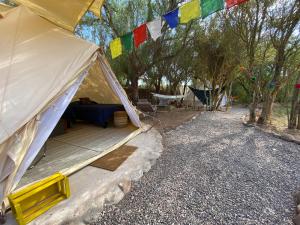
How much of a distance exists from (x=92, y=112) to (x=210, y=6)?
129 inches

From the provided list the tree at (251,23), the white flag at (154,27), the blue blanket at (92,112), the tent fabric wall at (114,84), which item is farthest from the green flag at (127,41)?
the tree at (251,23)

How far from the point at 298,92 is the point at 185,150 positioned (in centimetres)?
342

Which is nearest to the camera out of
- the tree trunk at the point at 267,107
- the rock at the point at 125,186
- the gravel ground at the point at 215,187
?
the gravel ground at the point at 215,187

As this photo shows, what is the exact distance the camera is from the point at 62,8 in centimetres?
353

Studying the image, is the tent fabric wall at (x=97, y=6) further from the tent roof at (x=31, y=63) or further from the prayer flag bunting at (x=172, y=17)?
the prayer flag bunting at (x=172, y=17)

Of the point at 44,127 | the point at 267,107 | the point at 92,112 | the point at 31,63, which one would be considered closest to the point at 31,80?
the point at 31,63

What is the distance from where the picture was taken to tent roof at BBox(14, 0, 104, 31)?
3.40m

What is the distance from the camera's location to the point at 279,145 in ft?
12.2

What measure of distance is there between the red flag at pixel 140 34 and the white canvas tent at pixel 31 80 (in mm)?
1289

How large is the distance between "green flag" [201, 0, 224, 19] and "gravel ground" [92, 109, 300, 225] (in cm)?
230

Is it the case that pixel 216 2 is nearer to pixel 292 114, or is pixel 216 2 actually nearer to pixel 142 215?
pixel 142 215

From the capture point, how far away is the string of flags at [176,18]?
3059 mm

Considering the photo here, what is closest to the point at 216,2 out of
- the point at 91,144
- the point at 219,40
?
the point at 91,144

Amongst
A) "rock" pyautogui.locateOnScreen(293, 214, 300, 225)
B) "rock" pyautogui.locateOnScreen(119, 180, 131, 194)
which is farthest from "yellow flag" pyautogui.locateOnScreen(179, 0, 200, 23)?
"rock" pyautogui.locateOnScreen(293, 214, 300, 225)
